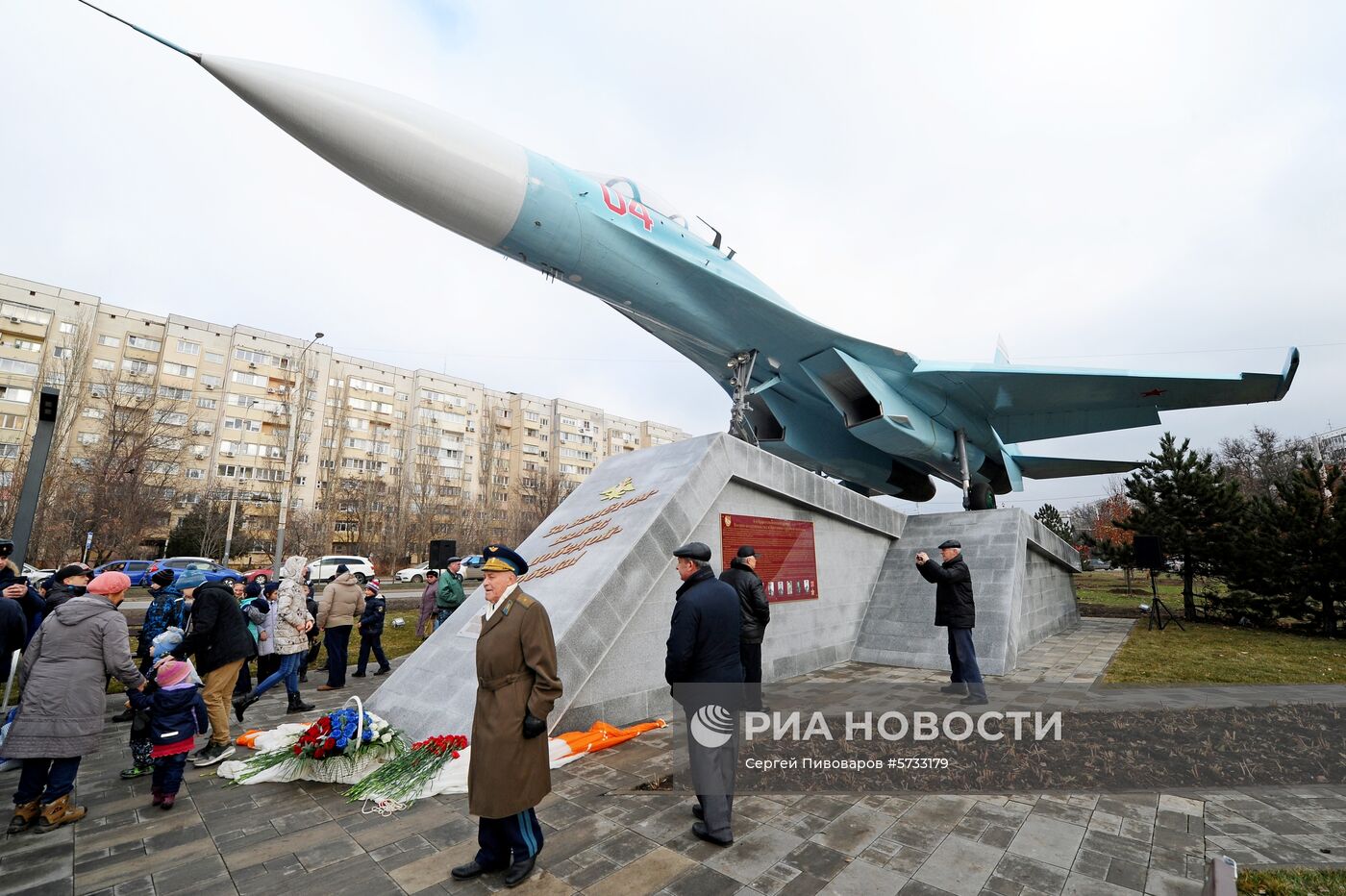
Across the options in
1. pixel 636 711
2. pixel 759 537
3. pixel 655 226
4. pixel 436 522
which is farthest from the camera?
pixel 436 522

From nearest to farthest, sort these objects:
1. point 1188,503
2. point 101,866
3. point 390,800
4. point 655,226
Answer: point 101,866 < point 390,800 < point 655,226 < point 1188,503

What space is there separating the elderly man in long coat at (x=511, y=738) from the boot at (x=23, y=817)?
9.86ft

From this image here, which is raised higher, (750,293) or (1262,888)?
(750,293)

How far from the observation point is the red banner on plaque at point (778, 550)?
7.25 m

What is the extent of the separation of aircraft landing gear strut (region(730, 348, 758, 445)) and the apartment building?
26.7m

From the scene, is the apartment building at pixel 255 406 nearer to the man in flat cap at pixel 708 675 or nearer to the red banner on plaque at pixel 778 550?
the red banner on plaque at pixel 778 550

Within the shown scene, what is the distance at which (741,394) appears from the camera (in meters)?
9.87

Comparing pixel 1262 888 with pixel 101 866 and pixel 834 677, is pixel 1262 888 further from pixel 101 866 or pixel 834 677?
pixel 101 866

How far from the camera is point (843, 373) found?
412 inches

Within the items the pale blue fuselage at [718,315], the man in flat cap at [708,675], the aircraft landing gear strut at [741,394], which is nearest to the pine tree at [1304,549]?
the pale blue fuselage at [718,315]

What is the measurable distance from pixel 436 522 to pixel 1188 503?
40.5 m

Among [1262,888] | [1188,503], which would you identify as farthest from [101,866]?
[1188,503]

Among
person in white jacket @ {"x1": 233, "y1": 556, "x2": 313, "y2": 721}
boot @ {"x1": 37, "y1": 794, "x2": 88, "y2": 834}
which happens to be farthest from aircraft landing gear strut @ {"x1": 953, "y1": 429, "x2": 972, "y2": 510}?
boot @ {"x1": 37, "y1": 794, "x2": 88, "y2": 834}

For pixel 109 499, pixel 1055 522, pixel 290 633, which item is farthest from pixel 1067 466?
pixel 109 499
